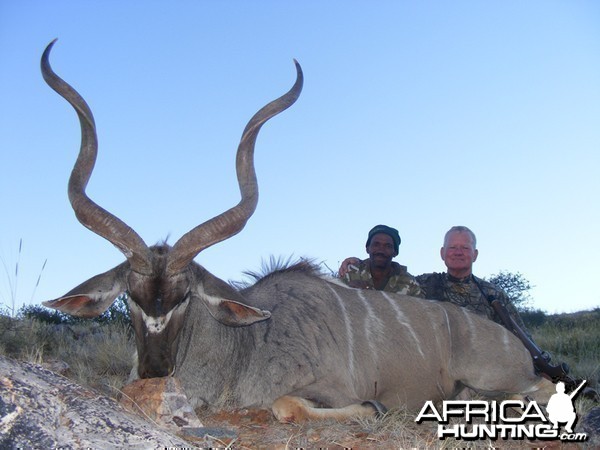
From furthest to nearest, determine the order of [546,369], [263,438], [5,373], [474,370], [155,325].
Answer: [546,369]
[474,370]
[155,325]
[263,438]
[5,373]

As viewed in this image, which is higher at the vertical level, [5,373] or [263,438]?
[5,373]

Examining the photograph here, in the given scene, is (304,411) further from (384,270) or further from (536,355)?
(384,270)

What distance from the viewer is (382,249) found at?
7180 mm

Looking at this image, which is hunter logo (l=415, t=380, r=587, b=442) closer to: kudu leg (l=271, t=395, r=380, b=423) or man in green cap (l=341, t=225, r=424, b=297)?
kudu leg (l=271, t=395, r=380, b=423)

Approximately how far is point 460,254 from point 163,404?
14.8ft

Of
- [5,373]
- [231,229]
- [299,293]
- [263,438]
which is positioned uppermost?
[231,229]

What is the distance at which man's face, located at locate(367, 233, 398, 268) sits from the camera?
7180 mm

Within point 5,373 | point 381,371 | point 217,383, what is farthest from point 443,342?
point 5,373

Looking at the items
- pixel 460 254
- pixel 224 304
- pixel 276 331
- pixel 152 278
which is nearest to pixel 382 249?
pixel 460 254

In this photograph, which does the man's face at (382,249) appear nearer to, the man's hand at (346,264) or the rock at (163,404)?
the man's hand at (346,264)

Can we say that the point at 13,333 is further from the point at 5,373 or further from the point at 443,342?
the point at 5,373

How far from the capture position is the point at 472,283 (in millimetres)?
7344

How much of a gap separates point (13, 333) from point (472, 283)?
4.75 m

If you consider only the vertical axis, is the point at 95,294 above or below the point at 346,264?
below
